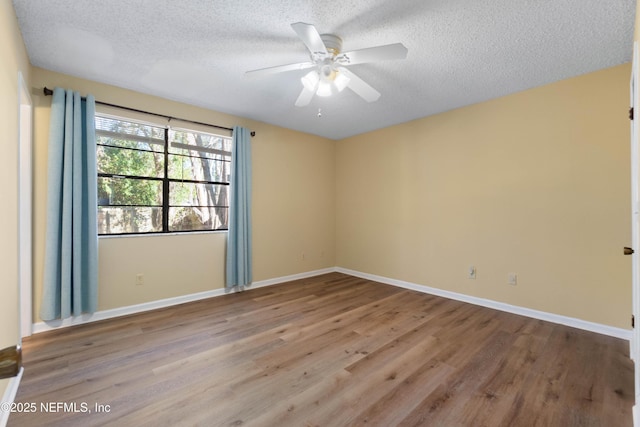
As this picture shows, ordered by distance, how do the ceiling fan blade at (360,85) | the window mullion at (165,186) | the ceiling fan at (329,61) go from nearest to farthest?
the ceiling fan at (329,61) → the ceiling fan blade at (360,85) → the window mullion at (165,186)

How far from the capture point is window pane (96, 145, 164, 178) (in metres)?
2.91

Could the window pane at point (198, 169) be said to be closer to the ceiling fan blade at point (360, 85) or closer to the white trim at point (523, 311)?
the ceiling fan blade at point (360, 85)

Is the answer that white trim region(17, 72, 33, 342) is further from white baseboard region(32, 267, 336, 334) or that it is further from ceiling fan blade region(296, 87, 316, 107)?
ceiling fan blade region(296, 87, 316, 107)

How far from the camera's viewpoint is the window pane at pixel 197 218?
3.39 meters

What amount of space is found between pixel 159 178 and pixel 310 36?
8.20 feet

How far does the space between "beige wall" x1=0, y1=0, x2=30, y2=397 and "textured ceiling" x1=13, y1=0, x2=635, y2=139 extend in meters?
0.30

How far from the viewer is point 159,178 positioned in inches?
128

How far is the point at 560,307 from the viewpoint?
2742mm

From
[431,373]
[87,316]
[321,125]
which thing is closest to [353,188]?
[321,125]

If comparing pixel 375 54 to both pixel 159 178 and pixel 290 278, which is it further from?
pixel 290 278

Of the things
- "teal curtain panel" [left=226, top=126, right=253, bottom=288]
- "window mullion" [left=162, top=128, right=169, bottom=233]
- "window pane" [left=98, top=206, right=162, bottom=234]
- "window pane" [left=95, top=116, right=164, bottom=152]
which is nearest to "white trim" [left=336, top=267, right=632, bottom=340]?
"teal curtain panel" [left=226, top=126, right=253, bottom=288]

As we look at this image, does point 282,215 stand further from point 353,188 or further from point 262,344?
point 262,344

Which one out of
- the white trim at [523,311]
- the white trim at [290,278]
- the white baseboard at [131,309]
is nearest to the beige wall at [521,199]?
the white trim at [523,311]

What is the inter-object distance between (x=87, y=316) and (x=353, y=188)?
12.8 feet
